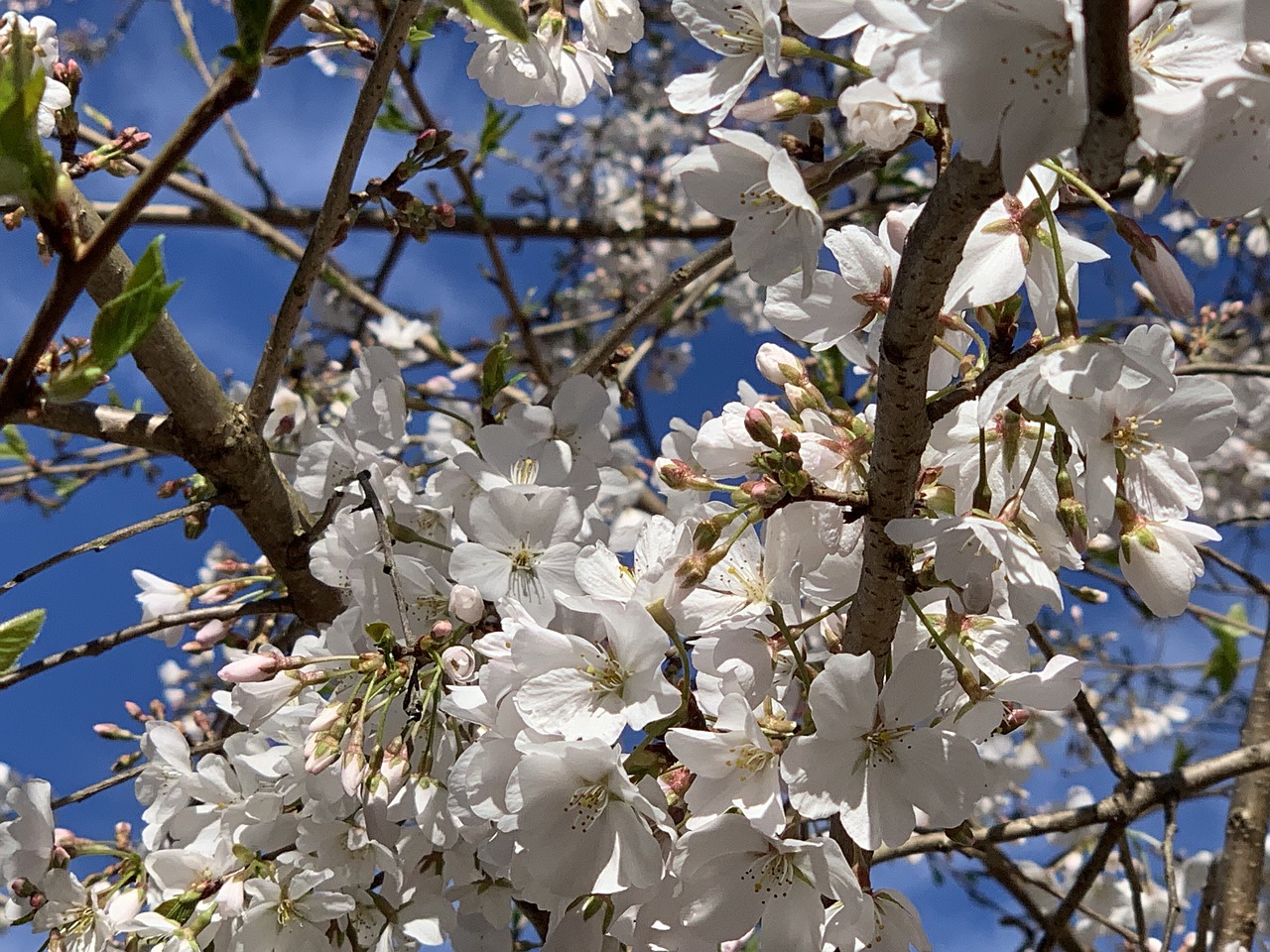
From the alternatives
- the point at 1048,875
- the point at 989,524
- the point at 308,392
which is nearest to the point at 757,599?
the point at 989,524

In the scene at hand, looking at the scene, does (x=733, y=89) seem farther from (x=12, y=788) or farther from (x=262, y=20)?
(x=12, y=788)

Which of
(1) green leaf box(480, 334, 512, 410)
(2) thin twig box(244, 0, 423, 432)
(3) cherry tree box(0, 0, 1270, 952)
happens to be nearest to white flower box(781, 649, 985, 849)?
(3) cherry tree box(0, 0, 1270, 952)

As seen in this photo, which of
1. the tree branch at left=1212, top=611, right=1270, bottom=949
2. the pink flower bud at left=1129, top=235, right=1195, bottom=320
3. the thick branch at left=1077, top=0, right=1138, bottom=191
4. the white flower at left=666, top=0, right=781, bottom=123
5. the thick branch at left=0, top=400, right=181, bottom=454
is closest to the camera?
the thick branch at left=1077, top=0, right=1138, bottom=191

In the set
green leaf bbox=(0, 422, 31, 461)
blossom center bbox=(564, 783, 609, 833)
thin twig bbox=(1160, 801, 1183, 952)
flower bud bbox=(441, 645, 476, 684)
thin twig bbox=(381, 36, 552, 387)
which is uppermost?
thin twig bbox=(381, 36, 552, 387)

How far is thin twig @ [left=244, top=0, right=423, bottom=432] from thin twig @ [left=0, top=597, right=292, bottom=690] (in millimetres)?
323

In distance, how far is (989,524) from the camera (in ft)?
2.81

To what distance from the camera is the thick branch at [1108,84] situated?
1.75 feet

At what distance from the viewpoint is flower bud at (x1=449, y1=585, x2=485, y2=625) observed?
114cm

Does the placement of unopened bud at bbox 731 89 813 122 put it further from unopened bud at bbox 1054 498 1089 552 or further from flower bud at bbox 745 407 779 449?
unopened bud at bbox 1054 498 1089 552

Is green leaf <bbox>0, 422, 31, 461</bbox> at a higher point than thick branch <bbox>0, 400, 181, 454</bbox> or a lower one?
higher

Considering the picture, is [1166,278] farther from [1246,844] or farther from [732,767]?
[1246,844]

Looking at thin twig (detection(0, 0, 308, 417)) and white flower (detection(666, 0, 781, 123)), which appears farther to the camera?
white flower (detection(666, 0, 781, 123))

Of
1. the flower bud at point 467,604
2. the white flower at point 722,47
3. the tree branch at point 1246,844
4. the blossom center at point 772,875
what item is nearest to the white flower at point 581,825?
the blossom center at point 772,875

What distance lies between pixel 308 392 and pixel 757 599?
6.19 feet
